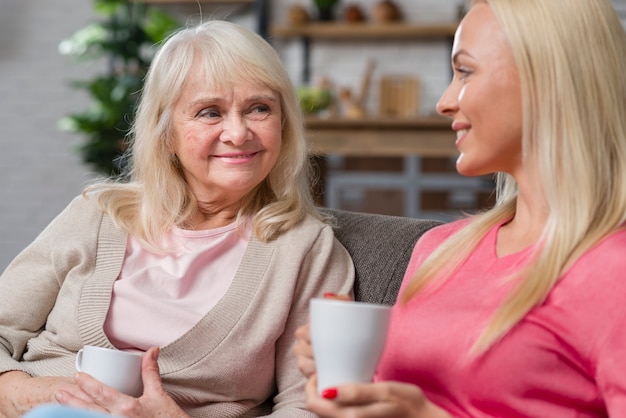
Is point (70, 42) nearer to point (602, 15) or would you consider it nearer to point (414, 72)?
point (414, 72)

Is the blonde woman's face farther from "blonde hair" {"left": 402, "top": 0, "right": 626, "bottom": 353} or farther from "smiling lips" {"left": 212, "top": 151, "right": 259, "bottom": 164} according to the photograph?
"smiling lips" {"left": 212, "top": 151, "right": 259, "bottom": 164}

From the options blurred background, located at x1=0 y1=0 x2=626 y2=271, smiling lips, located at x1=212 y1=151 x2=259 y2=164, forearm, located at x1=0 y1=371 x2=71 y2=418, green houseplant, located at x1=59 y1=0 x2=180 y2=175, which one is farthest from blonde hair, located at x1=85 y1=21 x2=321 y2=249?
blurred background, located at x1=0 y1=0 x2=626 y2=271

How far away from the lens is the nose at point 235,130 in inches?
63.6

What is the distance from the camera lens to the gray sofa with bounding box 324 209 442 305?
1654mm

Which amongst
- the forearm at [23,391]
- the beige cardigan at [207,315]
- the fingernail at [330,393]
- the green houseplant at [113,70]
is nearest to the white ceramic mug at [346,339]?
the fingernail at [330,393]

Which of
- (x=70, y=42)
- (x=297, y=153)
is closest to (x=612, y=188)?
(x=297, y=153)

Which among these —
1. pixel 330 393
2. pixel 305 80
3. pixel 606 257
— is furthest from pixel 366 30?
pixel 330 393

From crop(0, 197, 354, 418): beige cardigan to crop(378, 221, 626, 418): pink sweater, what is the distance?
417 mm

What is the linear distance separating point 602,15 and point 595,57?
0.05 m

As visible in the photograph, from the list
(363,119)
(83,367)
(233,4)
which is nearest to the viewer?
(83,367)

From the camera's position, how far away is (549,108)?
1.10m

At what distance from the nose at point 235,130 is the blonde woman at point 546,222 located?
1.74 feet

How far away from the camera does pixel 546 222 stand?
1176mm

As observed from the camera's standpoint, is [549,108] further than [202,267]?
No
